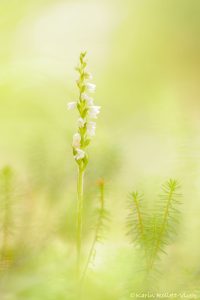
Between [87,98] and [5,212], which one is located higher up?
[87,98]

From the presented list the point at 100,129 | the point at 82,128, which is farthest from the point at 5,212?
the point at 100,129

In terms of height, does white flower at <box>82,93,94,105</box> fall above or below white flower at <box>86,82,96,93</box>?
below

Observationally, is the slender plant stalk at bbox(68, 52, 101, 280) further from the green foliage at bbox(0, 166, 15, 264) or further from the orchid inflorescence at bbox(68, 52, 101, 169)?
the green foliage at bbox(0, 166, 15, 264)

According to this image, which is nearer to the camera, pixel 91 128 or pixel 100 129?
pixel 91 128

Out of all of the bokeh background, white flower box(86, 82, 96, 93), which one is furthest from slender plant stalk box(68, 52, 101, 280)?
the bokeh background

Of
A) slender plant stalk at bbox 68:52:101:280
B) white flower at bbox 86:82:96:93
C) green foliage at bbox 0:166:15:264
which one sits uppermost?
white flower at bbox 86:82:96:93

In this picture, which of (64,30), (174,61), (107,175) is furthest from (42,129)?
(174,61)

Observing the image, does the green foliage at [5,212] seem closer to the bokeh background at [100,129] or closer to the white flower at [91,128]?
the bokeh background at [100,129]

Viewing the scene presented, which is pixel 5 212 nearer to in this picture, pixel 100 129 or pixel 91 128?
pixel 91 128

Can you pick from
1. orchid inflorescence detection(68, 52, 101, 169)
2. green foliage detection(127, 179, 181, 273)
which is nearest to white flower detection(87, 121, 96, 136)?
orchid inflorescence detection(68, 52, 101, 169)

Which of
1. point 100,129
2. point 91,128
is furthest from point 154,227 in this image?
point 100,129
